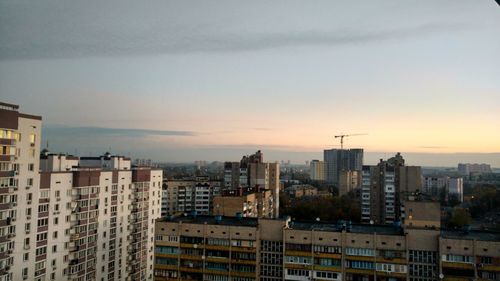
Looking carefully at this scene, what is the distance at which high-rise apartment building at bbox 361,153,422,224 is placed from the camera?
11.1 metres

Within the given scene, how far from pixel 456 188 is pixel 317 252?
43.8 ft

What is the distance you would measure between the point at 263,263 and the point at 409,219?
3225 millimetres

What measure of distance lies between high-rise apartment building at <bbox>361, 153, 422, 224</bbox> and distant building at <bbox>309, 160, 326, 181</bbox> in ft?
62.0

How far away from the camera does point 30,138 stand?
4578 mm

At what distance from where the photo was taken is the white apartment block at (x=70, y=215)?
14.1 ft

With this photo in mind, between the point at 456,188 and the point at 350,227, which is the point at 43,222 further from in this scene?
the point at 456,188

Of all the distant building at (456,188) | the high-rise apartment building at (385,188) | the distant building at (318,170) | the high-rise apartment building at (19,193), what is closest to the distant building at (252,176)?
the high-rise apartment building at (385,188)

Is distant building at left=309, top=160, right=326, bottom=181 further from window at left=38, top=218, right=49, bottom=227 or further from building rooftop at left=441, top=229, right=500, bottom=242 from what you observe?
window at left=38, top=218, right=49, bottom=227

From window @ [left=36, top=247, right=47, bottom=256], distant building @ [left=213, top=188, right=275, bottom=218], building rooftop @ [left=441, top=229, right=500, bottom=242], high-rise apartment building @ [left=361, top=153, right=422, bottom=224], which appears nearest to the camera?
building rooftop @ [left=441, top=229, right=500, bottom=242]

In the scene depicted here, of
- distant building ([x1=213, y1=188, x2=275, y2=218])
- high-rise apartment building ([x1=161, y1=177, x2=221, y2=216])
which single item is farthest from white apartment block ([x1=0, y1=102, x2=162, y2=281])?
high-rise apartment building ([x1=161, y1=177, x2=221, y2=216])

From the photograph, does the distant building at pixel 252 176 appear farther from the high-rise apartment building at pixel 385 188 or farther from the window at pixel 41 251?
the window at pixel 41 251

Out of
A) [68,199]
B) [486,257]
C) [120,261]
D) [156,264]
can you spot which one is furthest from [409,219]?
[68,199]

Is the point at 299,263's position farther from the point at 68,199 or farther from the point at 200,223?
the point at 68,199

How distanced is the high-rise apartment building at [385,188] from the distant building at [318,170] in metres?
18.9
